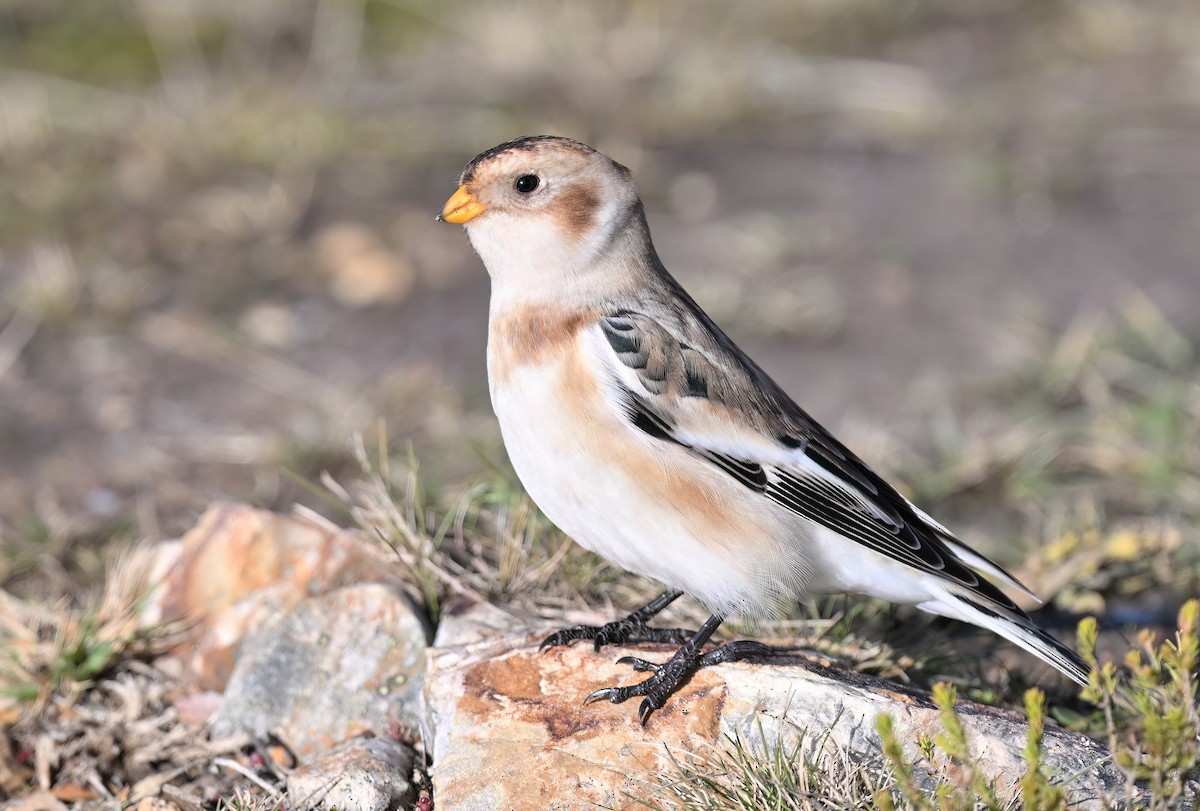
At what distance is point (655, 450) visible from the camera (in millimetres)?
3320

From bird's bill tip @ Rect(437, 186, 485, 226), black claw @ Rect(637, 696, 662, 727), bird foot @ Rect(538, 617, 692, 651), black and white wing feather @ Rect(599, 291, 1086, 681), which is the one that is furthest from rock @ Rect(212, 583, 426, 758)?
bird's bill tip @ Rect(437, 186, 485, 226)

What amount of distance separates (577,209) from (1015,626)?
1.58 meters

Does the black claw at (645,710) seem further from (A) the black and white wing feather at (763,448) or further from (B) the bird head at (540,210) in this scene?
(B) the bird head at (540,210)

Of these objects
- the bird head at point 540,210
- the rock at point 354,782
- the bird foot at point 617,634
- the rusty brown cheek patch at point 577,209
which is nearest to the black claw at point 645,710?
the bird foot at point 617,634

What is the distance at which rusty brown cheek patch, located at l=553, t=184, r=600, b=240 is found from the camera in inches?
141

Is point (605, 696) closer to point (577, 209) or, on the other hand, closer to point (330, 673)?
point (330, 673)

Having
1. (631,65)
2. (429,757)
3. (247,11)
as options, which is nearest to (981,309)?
(631,65)

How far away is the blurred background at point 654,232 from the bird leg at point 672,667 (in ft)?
4.07

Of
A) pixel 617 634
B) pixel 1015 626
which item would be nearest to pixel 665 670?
pixel 617 634

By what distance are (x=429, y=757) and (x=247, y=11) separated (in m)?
7.45

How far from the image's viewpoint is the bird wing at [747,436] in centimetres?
338

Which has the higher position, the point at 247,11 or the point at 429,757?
the point at 247,11

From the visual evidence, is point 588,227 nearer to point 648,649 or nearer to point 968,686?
point 648,649

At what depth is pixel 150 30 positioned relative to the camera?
9531mm
